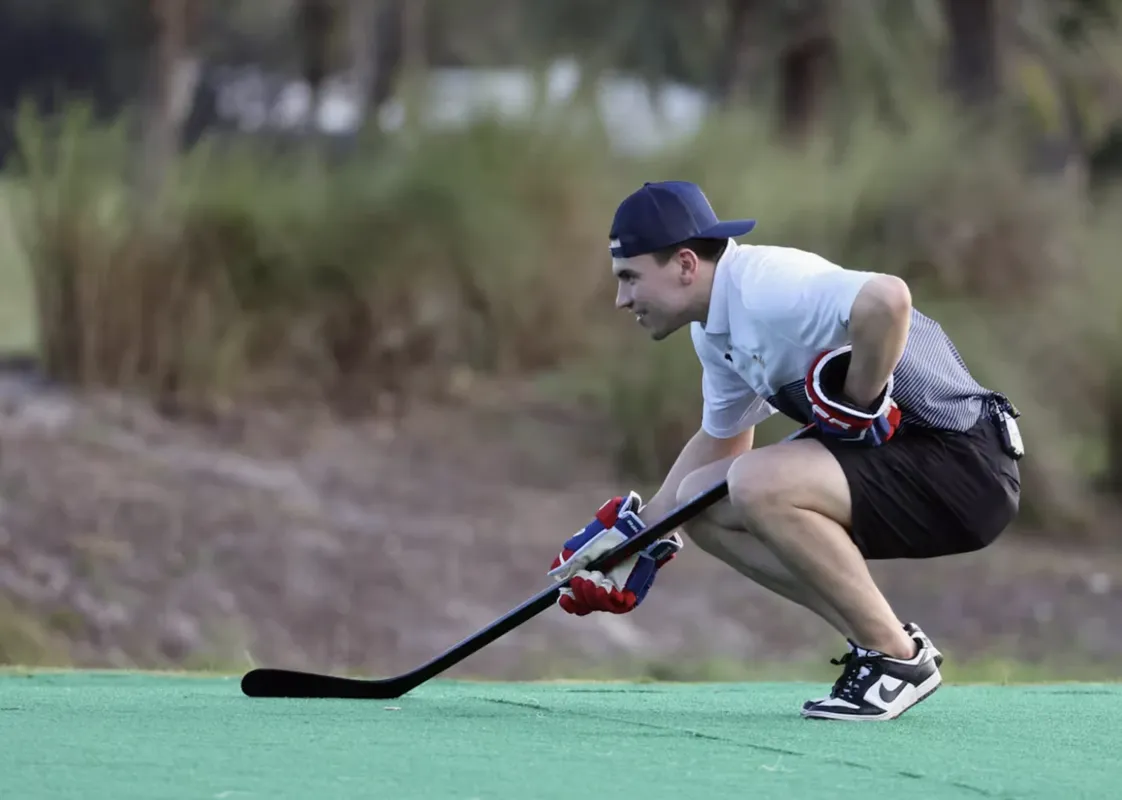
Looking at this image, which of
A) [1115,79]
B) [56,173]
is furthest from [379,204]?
[1115,79]

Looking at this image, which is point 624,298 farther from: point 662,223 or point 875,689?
point 875,689

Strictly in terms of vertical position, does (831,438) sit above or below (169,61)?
below

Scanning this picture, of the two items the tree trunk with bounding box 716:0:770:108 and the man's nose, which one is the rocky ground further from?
the tree trunk with bounding box 716:0:770:108

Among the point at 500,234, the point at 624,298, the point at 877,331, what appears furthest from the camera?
the point at 500,234

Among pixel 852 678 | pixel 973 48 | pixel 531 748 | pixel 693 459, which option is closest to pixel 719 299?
pixel 693 459

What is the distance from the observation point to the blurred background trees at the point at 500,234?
10469 millimetres

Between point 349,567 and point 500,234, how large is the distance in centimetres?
260

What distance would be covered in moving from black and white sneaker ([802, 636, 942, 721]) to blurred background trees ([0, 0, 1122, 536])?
596cm

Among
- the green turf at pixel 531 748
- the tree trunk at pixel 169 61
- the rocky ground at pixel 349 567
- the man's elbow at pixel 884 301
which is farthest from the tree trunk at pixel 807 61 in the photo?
the man's elbow at pixel 884 301

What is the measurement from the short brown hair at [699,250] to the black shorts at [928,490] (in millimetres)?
522

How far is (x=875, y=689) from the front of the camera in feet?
14.9

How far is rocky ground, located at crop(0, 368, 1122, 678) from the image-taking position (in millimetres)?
8719

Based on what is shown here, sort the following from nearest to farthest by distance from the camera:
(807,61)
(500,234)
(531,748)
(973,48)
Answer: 1. (531,748)
2. (500,234)
3. (973,48)
4. (807,61)

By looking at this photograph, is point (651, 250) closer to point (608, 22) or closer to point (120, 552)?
point (120, 552)
